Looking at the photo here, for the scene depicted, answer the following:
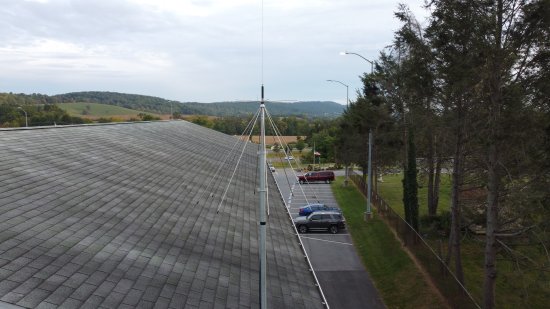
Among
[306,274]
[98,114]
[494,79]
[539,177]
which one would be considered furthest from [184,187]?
[98,114]

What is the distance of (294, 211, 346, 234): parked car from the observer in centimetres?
2777

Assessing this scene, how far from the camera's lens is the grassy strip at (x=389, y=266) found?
1792 cm

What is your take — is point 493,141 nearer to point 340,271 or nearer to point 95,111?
point 340,271

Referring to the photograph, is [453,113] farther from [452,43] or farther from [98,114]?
[98,114]

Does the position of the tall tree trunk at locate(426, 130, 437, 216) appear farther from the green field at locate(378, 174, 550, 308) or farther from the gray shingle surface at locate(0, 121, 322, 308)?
the gray shingle surface at locate(0, 121, 322, 308)

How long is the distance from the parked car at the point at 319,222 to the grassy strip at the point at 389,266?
53.7 inches

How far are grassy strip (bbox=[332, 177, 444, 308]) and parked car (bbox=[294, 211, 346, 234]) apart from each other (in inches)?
53.7

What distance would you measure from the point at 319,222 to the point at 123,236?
20.4m

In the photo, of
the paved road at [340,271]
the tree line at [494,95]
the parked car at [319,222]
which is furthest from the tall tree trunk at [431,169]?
the tree line at [494,95]

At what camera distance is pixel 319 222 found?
2781 cm

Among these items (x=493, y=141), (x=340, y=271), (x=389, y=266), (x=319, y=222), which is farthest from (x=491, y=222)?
(x=319, y=222)

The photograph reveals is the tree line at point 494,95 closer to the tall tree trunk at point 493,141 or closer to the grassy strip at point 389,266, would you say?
the tall tree trunk at point 493,141

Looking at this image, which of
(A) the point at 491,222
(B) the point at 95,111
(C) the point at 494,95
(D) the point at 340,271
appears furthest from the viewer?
(B) the point at 95,111

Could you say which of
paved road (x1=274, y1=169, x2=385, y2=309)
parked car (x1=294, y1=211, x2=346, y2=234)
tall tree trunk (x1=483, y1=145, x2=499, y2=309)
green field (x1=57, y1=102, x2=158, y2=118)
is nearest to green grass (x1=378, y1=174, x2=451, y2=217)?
parked car (x1=294, y1=211, x2=346, y2=234)
